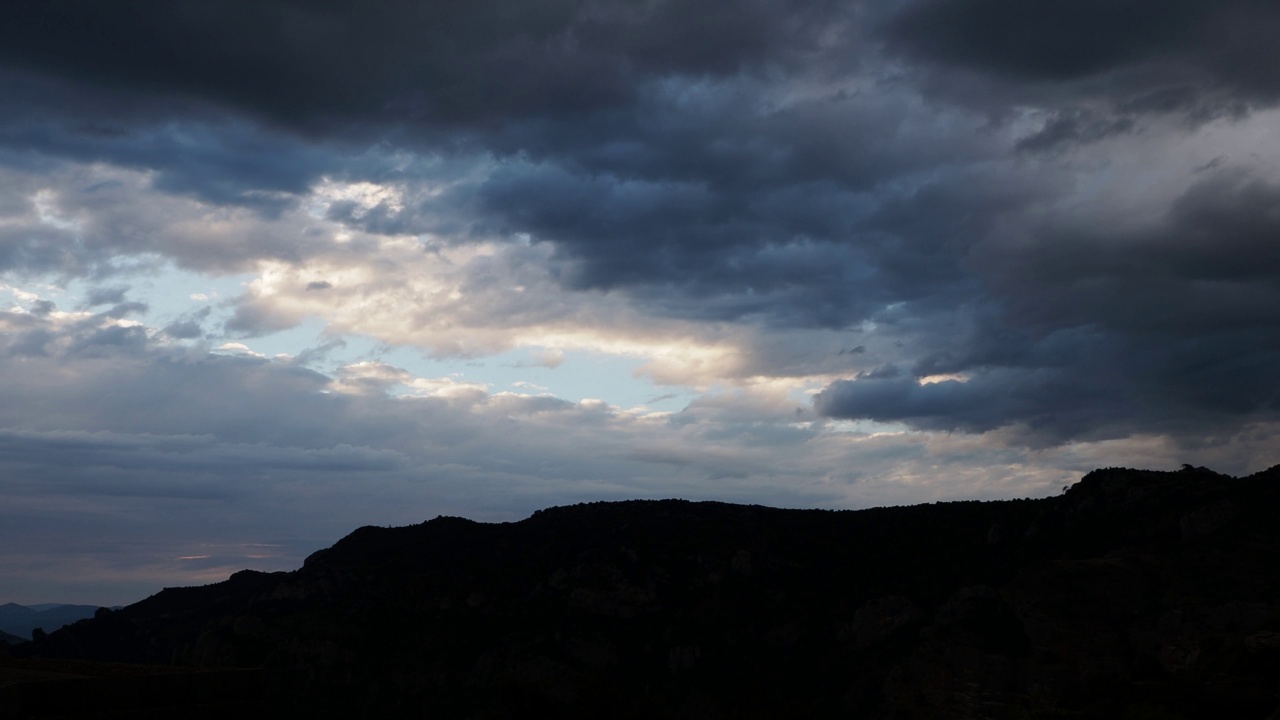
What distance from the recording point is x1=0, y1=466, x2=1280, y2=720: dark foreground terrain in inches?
4284

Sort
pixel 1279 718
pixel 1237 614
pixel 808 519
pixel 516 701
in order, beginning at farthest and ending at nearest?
pixel 808 519, pixel 1237 614, pixel 516 701, pixel 1279 718

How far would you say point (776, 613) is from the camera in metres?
151

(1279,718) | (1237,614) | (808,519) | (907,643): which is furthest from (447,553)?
(1279,718)

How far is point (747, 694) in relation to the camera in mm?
132625

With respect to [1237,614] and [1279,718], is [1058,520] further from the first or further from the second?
[1279,718]

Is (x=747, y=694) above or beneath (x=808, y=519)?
beneath

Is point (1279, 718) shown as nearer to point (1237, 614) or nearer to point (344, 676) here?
point (1237, 614)

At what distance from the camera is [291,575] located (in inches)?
7534

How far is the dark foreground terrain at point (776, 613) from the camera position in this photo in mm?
108812

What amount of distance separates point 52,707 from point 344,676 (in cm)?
12765

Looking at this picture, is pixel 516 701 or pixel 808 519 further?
pixel 808 519

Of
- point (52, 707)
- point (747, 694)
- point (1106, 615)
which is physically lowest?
point (747, 694)

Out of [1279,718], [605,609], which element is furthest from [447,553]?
[1279,718]

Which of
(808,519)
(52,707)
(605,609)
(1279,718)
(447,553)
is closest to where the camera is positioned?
(52,707)
